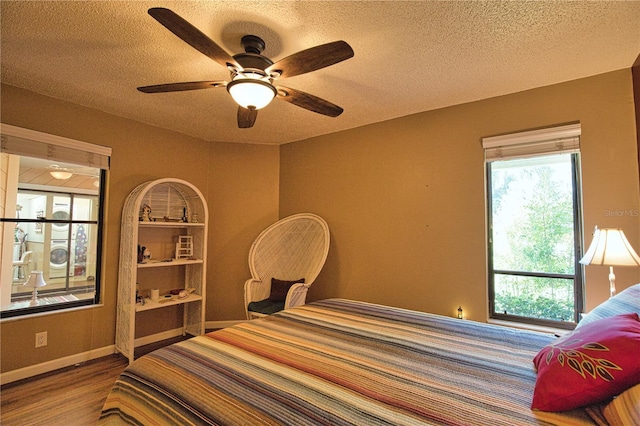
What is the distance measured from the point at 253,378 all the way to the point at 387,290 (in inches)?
89.3

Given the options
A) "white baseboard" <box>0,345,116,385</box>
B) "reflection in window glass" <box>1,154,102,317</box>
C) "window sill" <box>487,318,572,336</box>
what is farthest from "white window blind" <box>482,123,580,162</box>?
"white baseboard" <box>0,345,116,385</box>

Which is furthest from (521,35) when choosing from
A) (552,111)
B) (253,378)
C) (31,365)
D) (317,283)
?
(31,365)

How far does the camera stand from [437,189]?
2.92 metres

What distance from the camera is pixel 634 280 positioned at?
212cm

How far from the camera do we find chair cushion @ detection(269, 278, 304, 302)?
327 centimetres

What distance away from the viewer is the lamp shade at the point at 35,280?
8.71ft

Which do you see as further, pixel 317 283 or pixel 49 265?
pixel 317 283

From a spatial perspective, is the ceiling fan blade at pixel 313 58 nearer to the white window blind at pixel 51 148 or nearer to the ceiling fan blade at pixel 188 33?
the ceiling fan blade at pixel 188 33

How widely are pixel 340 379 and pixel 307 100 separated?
1.67 m

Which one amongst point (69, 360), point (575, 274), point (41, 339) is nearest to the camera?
point (575, 274)

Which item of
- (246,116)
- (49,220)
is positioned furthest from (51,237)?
(246,116)

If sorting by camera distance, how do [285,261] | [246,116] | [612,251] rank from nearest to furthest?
[612,251] < [246,116] < [285,261]

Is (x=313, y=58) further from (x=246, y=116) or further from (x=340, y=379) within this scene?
(x=340, y=379)

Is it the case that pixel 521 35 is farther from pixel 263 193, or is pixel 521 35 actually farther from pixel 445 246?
pixel 263 193
